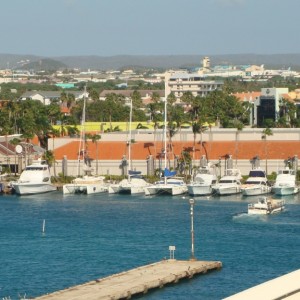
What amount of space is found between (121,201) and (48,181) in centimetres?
707

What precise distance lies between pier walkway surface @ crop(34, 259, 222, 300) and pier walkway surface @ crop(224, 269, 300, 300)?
34.4ft

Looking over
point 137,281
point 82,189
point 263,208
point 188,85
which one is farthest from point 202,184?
point 188,85

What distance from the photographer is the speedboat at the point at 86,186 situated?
7281 centimetres

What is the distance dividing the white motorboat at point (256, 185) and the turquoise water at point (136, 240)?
115 centimetres

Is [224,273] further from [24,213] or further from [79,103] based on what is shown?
[79,103]

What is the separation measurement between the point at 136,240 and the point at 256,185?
2052cm

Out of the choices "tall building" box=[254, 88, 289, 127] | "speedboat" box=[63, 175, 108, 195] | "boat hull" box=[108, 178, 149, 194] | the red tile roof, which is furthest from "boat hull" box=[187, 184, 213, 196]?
"tall building" box=[254, 88, 289, 127]

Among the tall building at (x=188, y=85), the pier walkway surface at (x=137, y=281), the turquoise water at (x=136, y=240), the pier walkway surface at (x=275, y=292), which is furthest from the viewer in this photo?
the tall building at (x=188, y=85)

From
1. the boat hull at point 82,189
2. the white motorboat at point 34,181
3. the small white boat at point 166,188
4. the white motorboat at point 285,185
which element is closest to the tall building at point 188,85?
the white motorboat at point 34,181

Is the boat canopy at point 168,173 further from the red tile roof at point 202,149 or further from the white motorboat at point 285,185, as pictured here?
the white motorboat at point 285,185

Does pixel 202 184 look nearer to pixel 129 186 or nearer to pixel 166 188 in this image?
pixel 166 188

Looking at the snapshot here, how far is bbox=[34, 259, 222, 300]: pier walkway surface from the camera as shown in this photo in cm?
3688

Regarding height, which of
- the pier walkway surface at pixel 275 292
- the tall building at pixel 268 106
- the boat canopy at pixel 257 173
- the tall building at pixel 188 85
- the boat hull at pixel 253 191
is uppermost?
the tall building at pixel 188 85

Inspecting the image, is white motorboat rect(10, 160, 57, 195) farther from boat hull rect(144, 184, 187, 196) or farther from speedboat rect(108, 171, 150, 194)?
boat hull rect(144, 184, 187, 196)
